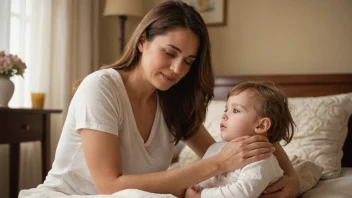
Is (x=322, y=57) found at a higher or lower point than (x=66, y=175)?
higher

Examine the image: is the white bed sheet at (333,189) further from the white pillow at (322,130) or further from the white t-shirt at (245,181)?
the white t-shirt at (245,181)

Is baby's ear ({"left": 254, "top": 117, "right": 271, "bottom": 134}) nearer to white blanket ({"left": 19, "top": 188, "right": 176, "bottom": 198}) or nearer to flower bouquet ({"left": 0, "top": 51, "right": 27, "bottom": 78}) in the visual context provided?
white blanket ({"left": 19, "top": 188, "right": 176, "bottom": 198})

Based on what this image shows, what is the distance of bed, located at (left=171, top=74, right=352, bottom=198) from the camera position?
1.72 meters

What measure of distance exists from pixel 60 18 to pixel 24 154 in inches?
41.7

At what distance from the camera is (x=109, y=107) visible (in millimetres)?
1323

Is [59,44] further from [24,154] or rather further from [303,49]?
[303,49]

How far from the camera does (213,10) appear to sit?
3.17 metres

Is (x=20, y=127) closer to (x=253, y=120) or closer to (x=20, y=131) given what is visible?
(x=20, y=131)

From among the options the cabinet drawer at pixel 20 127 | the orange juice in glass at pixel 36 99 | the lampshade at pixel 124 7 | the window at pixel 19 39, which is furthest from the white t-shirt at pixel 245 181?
the lampshade at pixel 124 7

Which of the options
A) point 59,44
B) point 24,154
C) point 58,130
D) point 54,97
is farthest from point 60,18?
point 24,154

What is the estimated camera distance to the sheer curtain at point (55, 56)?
288 centimetres

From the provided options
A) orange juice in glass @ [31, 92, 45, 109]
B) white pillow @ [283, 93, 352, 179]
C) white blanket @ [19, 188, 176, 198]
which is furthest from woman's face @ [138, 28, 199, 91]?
orange juice in glass @ [31, 92, 45, 109]

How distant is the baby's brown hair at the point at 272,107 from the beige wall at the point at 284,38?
1.54 metres

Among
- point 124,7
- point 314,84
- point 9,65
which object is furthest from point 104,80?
point 124,7
